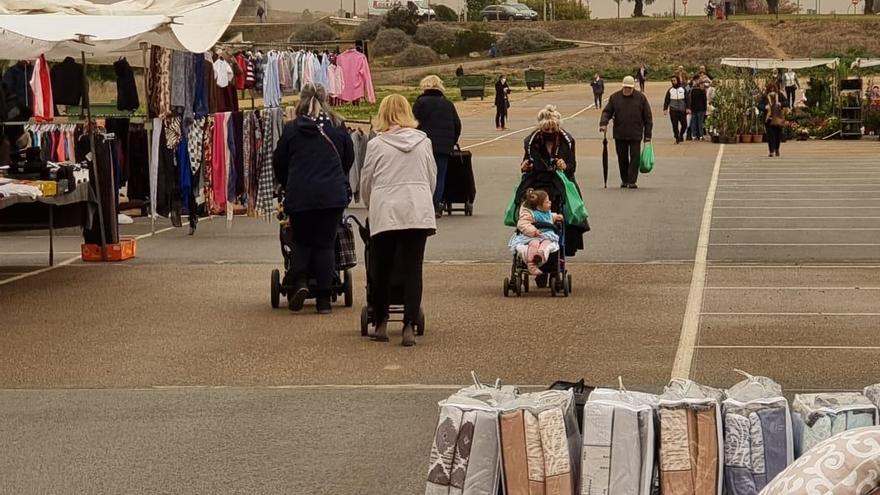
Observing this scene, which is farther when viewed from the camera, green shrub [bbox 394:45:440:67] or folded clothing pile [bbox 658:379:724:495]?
green shrub [bbox 394:45:440:67]

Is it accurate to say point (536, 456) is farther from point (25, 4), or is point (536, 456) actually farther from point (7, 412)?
point (25, 4)

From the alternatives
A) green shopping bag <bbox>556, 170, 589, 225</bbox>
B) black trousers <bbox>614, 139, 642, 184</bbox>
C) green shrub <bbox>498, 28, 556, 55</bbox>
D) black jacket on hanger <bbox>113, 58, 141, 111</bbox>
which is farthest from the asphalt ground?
green shrub <bbox>498, 28, 556, 55</bbox>

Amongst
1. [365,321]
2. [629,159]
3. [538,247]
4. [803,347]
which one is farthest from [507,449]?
[629,159]

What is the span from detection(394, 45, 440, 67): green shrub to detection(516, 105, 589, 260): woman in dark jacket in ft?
328

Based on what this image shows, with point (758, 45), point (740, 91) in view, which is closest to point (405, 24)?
point (758, 45)

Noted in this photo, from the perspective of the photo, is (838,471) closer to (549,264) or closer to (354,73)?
(549,264)

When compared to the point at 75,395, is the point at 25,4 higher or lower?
higher

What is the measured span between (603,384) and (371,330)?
296 cm

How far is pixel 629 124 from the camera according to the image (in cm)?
2733

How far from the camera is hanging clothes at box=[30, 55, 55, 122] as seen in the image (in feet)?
64.5

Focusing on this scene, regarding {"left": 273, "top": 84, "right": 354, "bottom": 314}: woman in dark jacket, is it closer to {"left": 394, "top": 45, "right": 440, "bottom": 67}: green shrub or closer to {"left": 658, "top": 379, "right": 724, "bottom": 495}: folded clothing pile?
{"left": 658, "top": 379, "right": 724, "bottom": 495}: folded clothing pile

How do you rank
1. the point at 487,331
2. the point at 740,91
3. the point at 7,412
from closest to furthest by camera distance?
the point at 7,412, the point at 487,331, the point at 740,91

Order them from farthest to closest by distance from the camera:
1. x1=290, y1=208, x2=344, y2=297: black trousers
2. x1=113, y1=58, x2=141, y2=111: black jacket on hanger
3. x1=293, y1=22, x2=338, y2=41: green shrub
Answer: x1=293, y1=22, x2=338, y2=41: green shrub → x1=113, y1=58, x2=141, y2=111: black jacket on hanger → x1=290, y1=208, x2=344, y2=297: black trousers

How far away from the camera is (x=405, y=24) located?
446ft
